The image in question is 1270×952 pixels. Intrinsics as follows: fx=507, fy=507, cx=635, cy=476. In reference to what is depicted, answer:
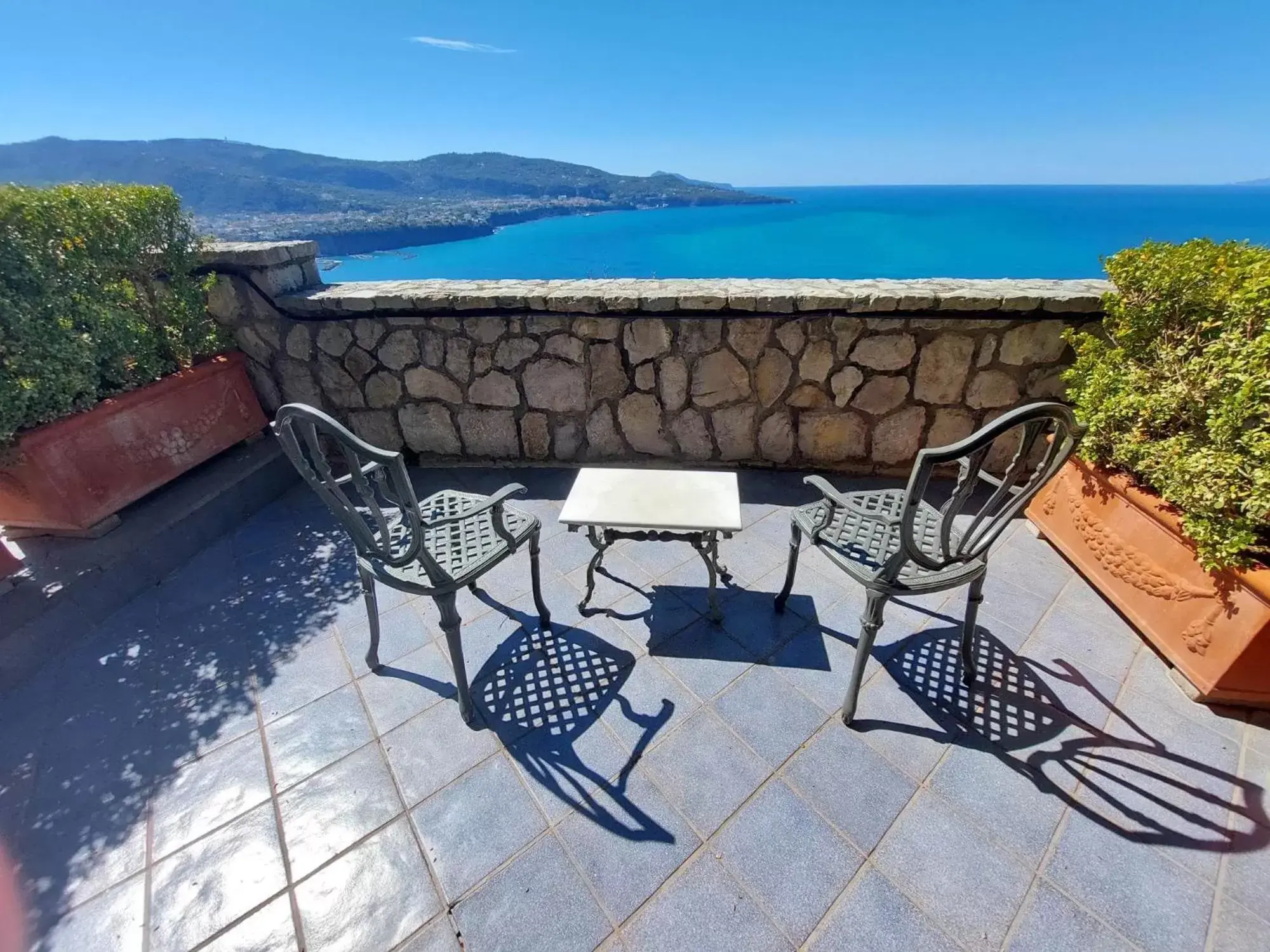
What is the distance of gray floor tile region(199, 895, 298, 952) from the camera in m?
1.21

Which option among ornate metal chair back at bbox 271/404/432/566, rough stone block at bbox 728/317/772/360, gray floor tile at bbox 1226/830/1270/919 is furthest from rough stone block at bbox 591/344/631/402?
gray floor tile at bbox 1226/830/1270/919

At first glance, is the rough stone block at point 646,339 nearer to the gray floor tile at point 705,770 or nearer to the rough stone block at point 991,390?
the rough stone block at point 991,390

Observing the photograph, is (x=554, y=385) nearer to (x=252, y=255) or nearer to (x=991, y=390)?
(x=252, y=255)

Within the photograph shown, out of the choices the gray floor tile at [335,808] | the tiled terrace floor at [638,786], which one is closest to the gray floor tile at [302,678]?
the tiled terrace floor at [638,786]

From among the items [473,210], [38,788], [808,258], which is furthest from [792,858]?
[473,210]

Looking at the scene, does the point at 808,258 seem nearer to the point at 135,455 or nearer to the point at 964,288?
the point at 964,288

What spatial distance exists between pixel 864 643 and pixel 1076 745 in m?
0.76

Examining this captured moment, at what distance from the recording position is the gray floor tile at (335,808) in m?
1.40

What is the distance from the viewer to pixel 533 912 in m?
1.26

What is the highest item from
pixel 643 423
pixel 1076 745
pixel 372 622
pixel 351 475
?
pixel 351 475

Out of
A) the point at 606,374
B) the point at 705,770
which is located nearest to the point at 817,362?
the point at 606,374

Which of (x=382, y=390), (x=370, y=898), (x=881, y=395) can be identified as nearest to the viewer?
(x=370, y=898)

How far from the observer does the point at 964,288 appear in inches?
108

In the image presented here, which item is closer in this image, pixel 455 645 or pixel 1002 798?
pixel 1002 798
